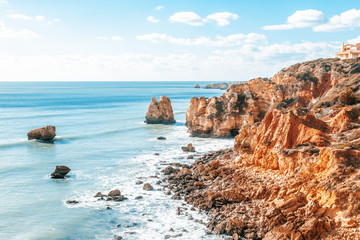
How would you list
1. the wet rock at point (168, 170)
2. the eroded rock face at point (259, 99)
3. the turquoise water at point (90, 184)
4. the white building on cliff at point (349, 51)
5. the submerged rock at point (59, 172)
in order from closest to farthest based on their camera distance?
1. the turquoise water at point (90, 184)
2. the submerged rock at point (59, 172)
3. the wet rock at point (168, 170)
4. the eroded rock face at point (259, 99)
5. the white building on cliff at point (349, 51)

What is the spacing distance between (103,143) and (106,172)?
1637 cm

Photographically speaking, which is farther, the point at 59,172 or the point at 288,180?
the point at 59,172

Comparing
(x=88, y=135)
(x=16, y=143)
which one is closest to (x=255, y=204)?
(x=88, y=135)

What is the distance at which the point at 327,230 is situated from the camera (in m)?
16.0

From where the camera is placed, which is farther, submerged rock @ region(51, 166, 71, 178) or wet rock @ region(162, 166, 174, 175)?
wet rock @ region(162, 166, 174, 175)

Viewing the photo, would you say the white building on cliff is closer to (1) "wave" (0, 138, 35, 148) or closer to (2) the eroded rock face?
(2) the eroded rock face

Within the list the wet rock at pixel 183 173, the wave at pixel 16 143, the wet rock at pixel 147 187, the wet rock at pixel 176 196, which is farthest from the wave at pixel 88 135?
the wet rock at pixel 176 196

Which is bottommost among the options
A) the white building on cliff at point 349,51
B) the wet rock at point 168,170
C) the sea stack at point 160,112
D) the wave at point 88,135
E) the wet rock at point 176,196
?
the wet rock at point 176,196

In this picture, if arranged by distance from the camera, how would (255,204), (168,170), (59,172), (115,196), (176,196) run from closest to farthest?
1. (255,204)
2. (176,196)
3. (115,196)
4. (59,172)
5. (168,170)

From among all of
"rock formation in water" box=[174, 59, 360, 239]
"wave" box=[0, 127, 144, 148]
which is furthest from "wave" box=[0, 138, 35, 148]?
"rock formation in water" box=[174, 59, 360, 239]

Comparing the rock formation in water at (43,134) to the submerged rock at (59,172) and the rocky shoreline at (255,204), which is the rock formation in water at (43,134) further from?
the rocky shoreline at (255,204)

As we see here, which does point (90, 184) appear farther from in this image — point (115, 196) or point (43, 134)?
point (43, 134)

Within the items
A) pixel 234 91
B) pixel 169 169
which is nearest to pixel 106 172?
pixel 169 169

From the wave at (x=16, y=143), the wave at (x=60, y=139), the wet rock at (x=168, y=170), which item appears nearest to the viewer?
the wet rock at (x=168, y=170)
